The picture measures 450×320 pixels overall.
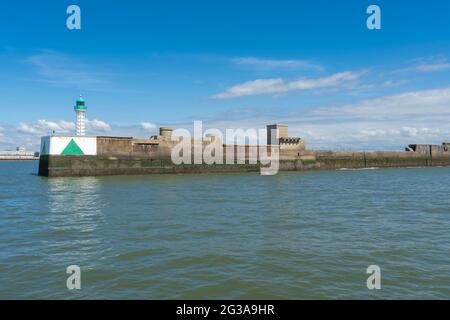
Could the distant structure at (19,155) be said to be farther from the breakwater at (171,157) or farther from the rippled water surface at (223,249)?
the rippled water surface at (223,249)

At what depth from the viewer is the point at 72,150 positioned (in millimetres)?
26406

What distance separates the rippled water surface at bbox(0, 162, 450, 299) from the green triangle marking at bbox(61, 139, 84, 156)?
13307mm

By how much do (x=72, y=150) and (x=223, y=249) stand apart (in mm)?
21909

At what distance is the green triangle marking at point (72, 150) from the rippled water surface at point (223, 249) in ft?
43.7

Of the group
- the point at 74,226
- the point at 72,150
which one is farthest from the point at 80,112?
the point at 74,226

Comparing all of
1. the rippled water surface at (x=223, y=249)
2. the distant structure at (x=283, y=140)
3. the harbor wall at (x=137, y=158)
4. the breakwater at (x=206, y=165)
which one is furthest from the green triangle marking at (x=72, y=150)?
the distant structure at (x=283, y=140)

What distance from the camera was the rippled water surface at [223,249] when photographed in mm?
5668

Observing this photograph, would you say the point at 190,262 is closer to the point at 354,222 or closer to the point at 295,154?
the point at 354,222

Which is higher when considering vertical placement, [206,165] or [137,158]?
[137,158]

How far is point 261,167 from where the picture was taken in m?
35.1

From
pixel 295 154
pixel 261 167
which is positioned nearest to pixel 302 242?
pixel 261 167

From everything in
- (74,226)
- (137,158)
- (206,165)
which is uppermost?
(137,158)

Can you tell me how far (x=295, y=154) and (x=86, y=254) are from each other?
3173 centimetres

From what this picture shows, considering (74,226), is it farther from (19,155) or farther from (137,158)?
(19,155)
